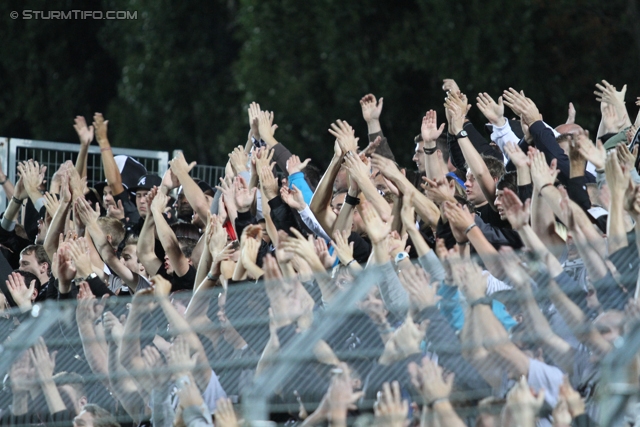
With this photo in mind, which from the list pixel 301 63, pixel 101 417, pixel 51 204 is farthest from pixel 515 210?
pixel 301 63

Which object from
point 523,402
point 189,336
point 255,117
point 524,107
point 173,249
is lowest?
point 523,402

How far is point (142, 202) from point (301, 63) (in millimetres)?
9831

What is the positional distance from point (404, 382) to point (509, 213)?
1.19 m

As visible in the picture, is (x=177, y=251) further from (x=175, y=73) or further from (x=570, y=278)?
(x=175, y=73)

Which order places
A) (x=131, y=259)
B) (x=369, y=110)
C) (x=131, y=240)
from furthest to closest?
(x=131, y=240)
(x=369, y=110)
(x=131, y=259)

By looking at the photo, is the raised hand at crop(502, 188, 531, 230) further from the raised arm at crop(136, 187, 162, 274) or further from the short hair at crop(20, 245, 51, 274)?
the short hair at crop(20, 245, 51, 274)

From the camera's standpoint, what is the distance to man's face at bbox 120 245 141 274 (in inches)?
302

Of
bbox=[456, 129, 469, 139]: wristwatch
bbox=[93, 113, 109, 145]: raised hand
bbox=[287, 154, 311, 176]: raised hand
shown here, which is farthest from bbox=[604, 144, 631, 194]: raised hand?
bbox=[93, 113, 109, 145]: raised hand

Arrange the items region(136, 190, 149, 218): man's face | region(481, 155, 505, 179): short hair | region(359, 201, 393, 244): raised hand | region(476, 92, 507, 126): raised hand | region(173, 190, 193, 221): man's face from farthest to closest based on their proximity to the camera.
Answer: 1. region(173, 190, 193, 221): man's face
2. region(136, 190, 149, 218): man's face
3. region(476, 92, 507, 126): raised hand
4. region(481, 155, 505, 179): short hair
5. region(359, 201, 393, 244): raised hand

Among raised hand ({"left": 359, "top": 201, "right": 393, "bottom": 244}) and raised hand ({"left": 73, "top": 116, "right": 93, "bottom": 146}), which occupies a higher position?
raised hand ({"left": 73, "top": 116, "right": 93, "bottom": 146})

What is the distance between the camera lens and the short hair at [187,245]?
24.5ft

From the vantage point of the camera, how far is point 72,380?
5.05 metres

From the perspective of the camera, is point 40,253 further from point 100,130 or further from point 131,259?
point 100,130

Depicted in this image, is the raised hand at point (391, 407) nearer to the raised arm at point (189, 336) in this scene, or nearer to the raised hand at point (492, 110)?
the raised arm at point (189, 336)
